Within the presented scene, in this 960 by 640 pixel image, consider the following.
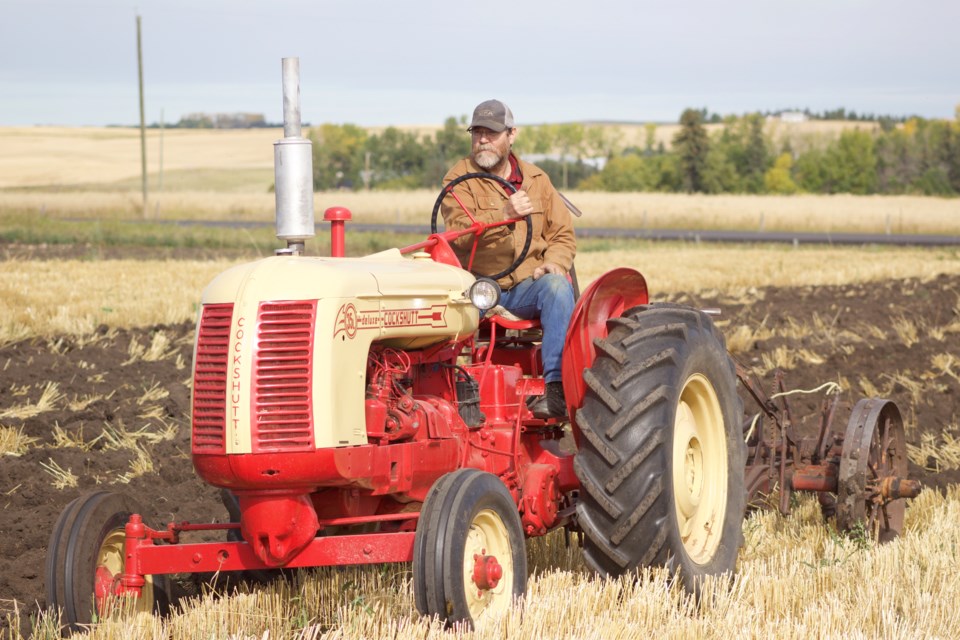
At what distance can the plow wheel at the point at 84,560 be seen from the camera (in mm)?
4500

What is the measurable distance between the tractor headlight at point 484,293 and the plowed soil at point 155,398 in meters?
1.55

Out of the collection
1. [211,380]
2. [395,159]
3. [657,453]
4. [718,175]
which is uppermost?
[395,159]

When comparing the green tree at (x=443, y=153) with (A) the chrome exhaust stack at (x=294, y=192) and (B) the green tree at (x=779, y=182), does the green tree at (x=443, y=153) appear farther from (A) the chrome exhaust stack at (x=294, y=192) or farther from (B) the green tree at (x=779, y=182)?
(A) the chrome exhaust stack at (x=294, y=192)

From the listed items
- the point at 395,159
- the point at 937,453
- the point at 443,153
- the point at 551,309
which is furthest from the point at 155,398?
the point at 395,159

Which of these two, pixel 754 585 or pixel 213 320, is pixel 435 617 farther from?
pixel 754 585

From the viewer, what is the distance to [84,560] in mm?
4555

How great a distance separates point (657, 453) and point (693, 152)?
6826 cm

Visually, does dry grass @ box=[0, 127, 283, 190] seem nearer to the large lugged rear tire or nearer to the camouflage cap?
the camouflage cap

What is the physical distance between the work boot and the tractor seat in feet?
1.06

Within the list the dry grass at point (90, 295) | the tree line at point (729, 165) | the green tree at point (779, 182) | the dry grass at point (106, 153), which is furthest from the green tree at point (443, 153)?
the dry grass at point (90, 295)

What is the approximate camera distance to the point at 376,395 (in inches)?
183

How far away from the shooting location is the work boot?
5.59 m

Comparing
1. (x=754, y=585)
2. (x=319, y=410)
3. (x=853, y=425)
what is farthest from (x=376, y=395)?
(x=853, y=425)

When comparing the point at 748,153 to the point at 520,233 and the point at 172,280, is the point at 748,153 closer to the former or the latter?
the point at 172,280
